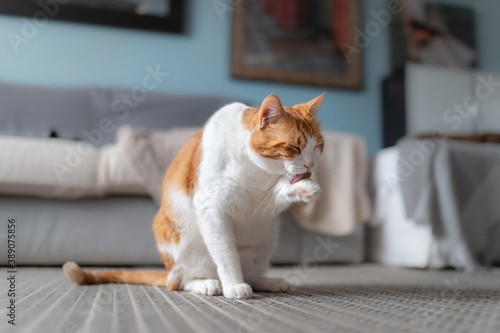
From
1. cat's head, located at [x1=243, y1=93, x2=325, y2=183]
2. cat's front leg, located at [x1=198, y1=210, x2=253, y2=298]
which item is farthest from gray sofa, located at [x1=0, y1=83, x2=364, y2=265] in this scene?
cat's head, located at [x1=243, y1=93, x2=325, y2=183]

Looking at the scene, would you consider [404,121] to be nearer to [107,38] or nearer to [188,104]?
[188,104]

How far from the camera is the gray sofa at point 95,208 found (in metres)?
1.54

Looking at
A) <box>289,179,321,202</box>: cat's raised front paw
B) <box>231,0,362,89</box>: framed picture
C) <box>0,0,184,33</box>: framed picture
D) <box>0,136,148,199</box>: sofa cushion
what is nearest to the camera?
<box>289,179,321,202</box>: cat's raised front paw

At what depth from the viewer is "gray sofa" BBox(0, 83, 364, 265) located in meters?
1.54

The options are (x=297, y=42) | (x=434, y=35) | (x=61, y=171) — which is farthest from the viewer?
(x=434, y=35)

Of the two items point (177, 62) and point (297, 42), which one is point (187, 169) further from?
Result: point (297, 42)

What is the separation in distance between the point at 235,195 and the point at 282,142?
151 millimetres

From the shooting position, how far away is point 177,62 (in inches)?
106

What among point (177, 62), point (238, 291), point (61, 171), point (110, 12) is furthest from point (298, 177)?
point (110, 12)

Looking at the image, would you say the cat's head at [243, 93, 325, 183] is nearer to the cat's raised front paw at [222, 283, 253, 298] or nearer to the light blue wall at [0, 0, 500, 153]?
the cat's raised front paw at [222, 283, 253, 298]

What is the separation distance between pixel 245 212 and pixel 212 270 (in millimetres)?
169

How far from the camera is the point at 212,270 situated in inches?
38.8

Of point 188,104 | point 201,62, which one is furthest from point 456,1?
point 188,104

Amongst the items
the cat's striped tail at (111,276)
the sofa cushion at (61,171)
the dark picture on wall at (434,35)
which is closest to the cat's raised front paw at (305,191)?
the cat's striped tail at (111,276)
